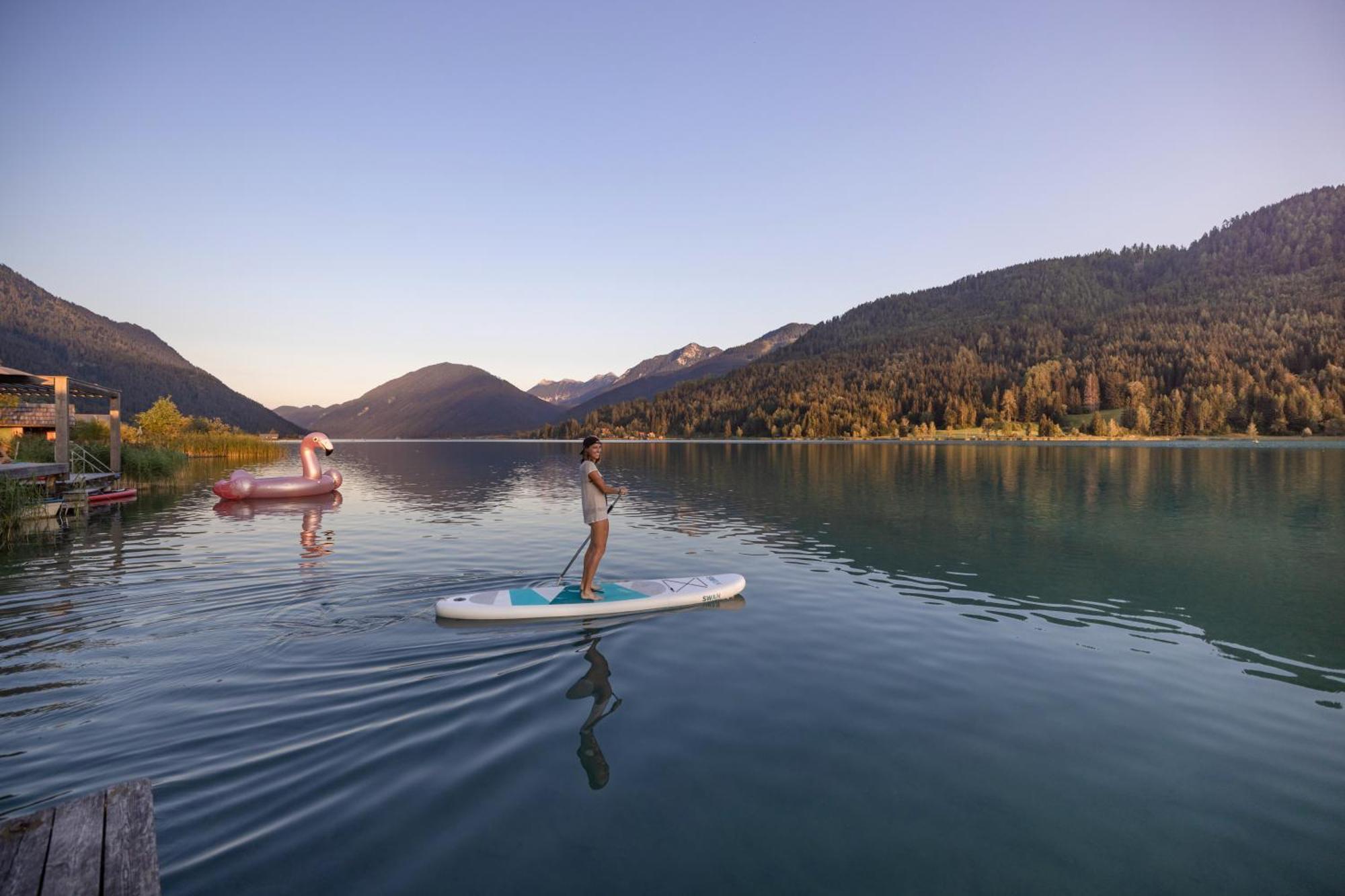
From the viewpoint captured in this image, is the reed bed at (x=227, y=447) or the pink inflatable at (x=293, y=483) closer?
the pink inflatable at (x=293, y=483)

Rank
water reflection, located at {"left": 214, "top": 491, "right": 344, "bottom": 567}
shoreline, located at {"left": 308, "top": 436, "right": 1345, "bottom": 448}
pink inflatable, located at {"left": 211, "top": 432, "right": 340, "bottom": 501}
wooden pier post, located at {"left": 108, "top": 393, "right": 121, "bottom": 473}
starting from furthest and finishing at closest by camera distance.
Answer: shoreline, located at {"left": 308, "top": 436, "right": 1345, "bottom": 448}
wooden pier post, located at {"left": 108, "top": 393, "right": 121, "bottom": 473}
pink inflatable, located at {"left": 211, "top": 432, "right": 340, "bottom": 501}
water reflection, located at {"left": 214, "top": 491, "right": 344, "bottom": 567}

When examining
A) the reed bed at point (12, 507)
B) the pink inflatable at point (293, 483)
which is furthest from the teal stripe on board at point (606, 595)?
the pink inflatable at point (293, 483)

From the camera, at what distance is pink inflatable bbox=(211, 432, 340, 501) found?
36.7 metres

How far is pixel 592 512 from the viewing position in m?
14.9

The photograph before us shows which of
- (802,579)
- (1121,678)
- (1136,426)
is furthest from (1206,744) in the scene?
(1136,426)

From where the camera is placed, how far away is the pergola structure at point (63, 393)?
28567 millimetres

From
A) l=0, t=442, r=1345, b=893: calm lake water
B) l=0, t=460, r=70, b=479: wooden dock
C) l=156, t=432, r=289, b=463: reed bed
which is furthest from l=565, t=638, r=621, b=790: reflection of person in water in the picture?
l=156, t=432, r=289, b=463: reed bed

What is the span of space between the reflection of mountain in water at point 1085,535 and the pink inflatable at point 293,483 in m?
20.1

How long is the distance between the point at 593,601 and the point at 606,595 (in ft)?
2.22

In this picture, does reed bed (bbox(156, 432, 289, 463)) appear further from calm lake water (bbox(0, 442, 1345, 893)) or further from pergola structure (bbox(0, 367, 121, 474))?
calm lake water (bbox(0, 442, 1345, 893))

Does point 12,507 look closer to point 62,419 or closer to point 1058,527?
point 62,419

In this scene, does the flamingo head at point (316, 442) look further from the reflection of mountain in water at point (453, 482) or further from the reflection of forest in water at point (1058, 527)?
the reflection of forest in water at point (1058, 527)

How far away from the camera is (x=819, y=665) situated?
37.3 ft

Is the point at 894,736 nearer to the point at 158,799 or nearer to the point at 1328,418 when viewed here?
the point at 158,799
